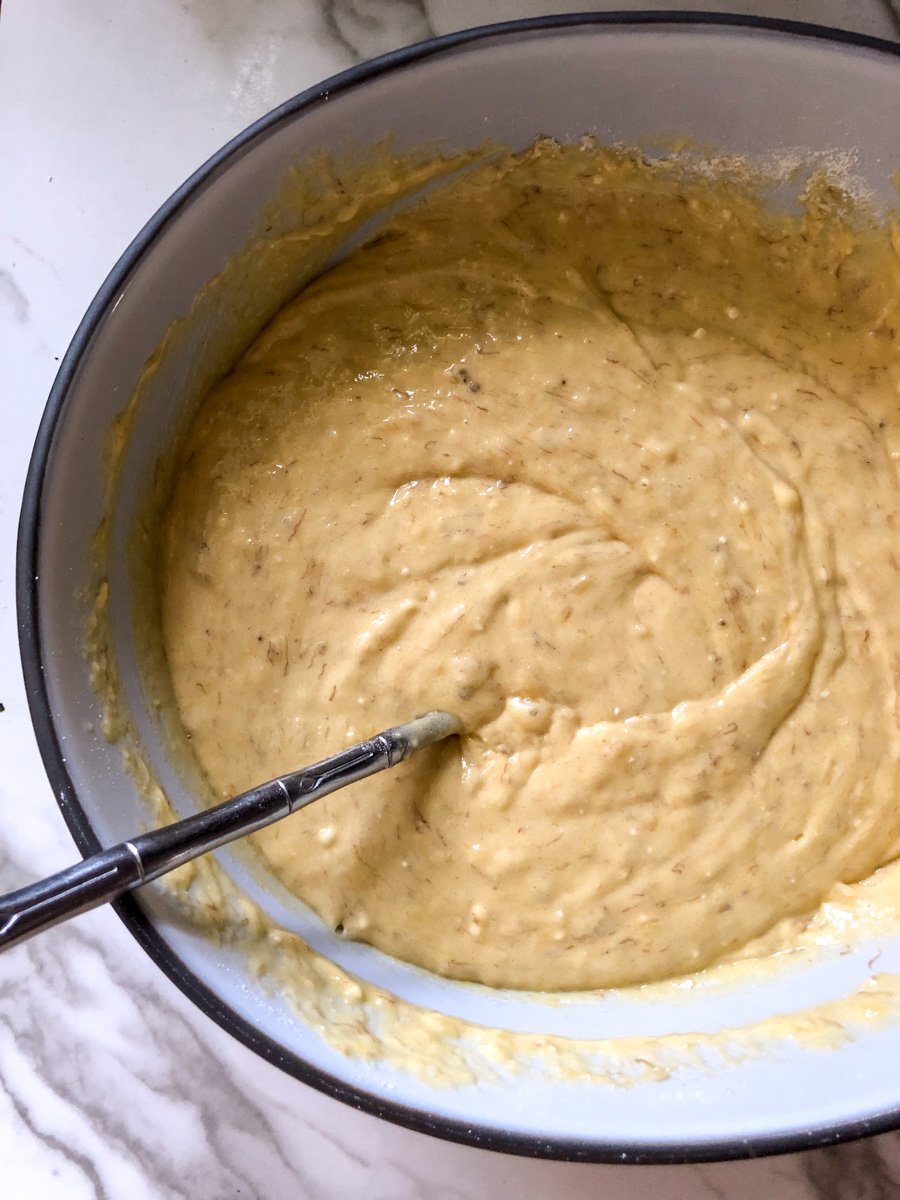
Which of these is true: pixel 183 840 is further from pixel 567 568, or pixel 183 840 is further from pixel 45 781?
pixel 567 568

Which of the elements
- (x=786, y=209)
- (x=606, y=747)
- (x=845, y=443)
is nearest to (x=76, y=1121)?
(x=606, y=747)

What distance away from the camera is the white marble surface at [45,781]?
5.05 ft

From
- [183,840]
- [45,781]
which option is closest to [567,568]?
[183,840]

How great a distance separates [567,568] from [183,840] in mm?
701

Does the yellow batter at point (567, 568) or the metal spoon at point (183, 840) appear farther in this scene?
the yellow batter at point (567, 568)

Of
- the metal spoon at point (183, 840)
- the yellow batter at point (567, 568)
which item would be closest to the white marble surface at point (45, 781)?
the yellow batter at point (567, 568)

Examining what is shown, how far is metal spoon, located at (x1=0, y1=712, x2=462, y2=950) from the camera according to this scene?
108cm

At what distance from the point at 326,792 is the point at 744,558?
0.74 m

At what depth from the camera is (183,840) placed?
47.5 inches

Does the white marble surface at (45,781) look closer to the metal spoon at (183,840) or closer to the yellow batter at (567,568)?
the yellow batter at (567,568)

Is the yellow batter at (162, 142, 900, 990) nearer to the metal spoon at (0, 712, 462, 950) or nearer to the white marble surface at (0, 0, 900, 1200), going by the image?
the metal spoon at (0, 712, 462, 950)

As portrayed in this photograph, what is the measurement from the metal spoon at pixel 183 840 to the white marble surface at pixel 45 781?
463 mm

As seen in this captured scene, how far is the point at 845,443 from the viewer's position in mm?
1620

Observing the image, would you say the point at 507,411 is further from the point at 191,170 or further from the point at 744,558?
the point at 191,170
